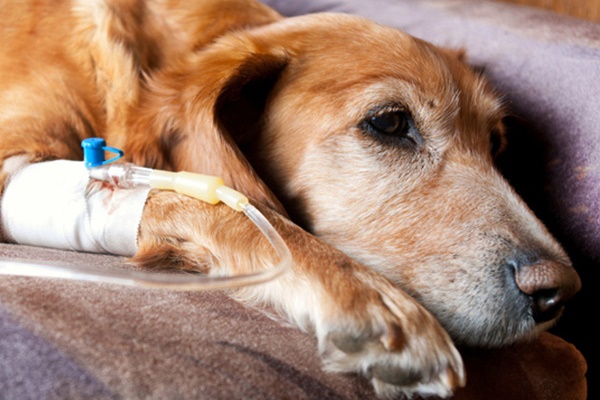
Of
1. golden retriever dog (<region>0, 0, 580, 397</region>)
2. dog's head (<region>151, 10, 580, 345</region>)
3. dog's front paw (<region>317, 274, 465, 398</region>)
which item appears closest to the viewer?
dog's front paw (<region>317, 274, 465, 398</region>)

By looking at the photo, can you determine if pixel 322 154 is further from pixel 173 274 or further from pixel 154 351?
pixel 154 351

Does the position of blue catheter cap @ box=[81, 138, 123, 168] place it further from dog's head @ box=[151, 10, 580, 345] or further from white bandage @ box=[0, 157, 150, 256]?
dog's head @ box=[151, 10, 580, 345]

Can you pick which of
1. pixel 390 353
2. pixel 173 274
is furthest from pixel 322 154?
pixel 390 353

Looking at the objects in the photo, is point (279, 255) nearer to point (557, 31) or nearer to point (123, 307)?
point (123, 307)

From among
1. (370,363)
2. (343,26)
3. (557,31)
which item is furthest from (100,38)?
(557,31)

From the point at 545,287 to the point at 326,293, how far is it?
1.32 feet

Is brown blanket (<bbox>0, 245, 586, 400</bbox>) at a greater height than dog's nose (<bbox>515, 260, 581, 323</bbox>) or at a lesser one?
lesser

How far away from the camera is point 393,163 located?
4.13 feet

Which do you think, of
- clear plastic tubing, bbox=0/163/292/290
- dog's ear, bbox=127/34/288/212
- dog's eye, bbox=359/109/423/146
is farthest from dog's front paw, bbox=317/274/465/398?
dog's eye, bbox=359/109/423/146

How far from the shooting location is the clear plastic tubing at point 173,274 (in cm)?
84

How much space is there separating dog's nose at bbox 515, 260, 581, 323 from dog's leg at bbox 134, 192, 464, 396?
0.22 m

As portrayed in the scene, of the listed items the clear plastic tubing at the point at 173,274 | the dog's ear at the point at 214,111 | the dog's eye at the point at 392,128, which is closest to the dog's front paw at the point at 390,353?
the clear plastic tubing at the point at 173,274

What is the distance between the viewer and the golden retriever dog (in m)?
0.92

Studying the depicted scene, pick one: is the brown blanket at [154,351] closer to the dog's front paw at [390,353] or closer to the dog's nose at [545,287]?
the dog's front paw at [390,353]
